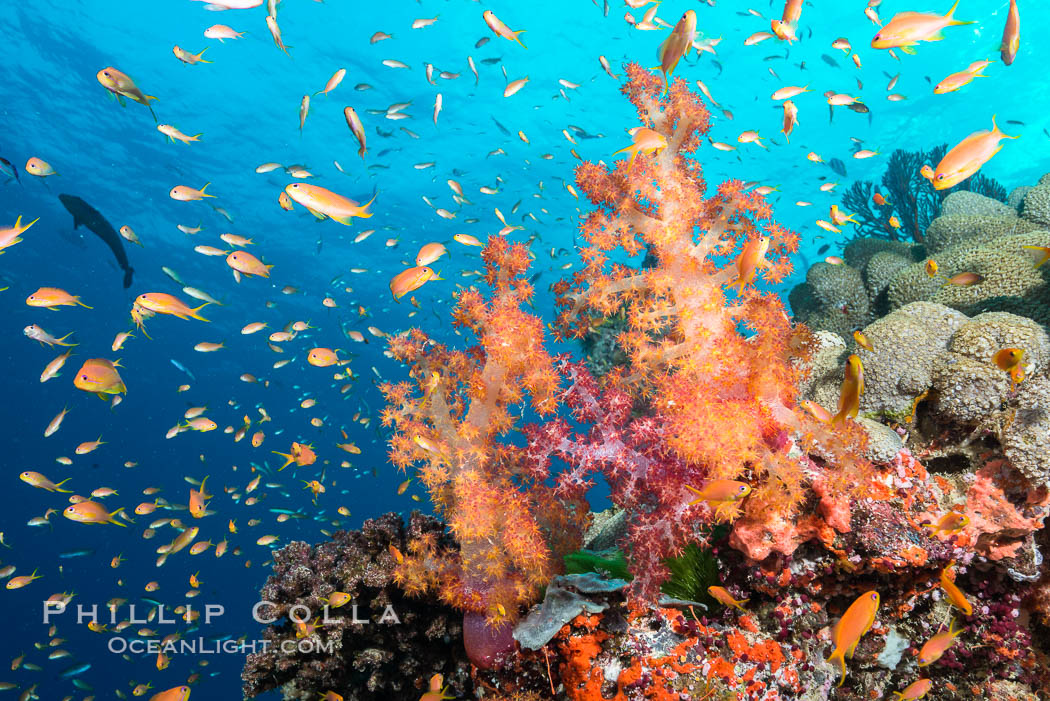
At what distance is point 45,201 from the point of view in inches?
961

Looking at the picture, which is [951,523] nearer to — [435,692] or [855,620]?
[855,620]

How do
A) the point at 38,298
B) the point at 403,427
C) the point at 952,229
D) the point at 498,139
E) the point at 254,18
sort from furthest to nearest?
the point at 498,139 → the point at 254,18 → the point at 952,229 → the point at 38,298 → the point at 403,427

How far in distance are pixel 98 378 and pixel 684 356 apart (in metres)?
6.12

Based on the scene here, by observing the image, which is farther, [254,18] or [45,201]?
[45,201]

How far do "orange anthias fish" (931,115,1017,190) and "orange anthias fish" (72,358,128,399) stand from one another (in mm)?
7604

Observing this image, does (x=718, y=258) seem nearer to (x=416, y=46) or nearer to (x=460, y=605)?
(x=460, y=605)

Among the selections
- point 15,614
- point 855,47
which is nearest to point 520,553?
point 855,47

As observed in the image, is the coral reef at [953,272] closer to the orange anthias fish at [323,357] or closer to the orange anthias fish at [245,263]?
the orange anthias fish at [323,357]

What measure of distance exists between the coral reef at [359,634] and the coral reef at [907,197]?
11.4 meters

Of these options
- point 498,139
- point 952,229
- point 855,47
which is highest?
point 855,47

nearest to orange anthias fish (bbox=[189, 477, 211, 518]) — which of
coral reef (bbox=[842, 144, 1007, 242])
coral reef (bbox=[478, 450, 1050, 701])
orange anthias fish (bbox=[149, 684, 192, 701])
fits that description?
orange anthias fish (bbox=[149, 684, 192, 701])

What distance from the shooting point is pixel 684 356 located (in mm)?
3406

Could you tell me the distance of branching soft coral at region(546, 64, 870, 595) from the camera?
282 cm

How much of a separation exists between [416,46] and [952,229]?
20.3 m
